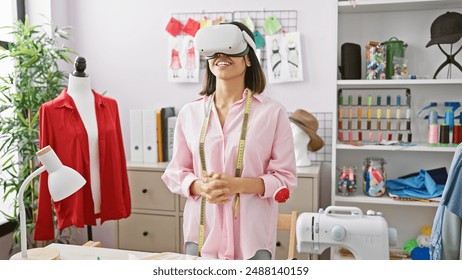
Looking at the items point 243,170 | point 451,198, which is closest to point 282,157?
point 243,170

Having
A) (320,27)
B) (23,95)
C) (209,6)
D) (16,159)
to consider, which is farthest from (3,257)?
(320,27)

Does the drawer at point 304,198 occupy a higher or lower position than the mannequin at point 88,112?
lower

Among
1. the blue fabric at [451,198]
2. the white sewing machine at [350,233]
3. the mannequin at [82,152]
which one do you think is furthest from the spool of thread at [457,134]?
the mannequin at [82,152]

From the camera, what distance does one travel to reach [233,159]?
152 centimetres

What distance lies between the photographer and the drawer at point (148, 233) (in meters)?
2.89

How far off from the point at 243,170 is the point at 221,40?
44 centimetres

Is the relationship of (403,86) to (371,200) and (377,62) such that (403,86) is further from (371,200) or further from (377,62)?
(371,200)

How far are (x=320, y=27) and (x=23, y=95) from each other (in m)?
1.88

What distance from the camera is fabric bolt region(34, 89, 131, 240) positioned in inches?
89.7

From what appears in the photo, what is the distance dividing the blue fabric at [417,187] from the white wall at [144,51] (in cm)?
44

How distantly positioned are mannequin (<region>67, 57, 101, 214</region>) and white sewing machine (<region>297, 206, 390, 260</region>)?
50.6 inches

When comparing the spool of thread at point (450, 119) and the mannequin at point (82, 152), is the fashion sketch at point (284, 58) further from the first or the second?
the mannequin at point (82, 152)
